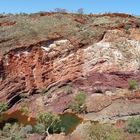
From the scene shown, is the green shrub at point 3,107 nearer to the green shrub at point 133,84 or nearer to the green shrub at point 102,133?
the green shrub at point 133,84

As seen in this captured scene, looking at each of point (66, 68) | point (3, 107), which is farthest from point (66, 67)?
point (3, 107)

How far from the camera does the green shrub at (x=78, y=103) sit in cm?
3481

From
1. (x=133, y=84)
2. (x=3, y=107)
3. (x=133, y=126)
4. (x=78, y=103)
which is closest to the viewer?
(x=133, y=126)

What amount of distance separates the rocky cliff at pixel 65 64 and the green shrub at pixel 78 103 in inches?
33.1

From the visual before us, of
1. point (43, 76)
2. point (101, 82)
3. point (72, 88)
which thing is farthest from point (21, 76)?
point (101, 82)

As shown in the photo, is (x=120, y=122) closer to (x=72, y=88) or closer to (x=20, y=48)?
(x=72, y=88)

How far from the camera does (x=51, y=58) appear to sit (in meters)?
40.7

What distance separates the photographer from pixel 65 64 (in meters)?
40.6

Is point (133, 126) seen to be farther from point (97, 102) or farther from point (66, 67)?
Result: point (66, 67)

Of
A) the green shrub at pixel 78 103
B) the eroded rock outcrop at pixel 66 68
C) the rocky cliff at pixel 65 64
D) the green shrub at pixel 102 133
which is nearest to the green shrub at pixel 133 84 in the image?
the rocky cliff at pixel 65 64

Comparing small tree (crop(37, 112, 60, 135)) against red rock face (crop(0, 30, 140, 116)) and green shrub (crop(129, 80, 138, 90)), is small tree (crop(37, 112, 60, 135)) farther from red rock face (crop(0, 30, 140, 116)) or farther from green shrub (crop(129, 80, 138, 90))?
green shrub (crop(129, 80, 138, 90))

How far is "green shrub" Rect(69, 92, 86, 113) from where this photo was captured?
114 feet

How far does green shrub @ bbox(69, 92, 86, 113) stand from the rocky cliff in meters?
0.84

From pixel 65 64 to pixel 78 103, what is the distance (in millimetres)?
6389
